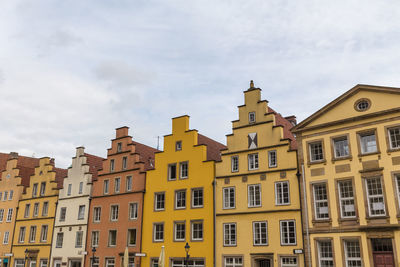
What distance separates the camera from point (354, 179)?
85.6 ft

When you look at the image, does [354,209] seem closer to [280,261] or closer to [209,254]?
[280,261]

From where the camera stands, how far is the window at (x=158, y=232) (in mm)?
34156

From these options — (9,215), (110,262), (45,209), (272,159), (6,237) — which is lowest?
(110,262)

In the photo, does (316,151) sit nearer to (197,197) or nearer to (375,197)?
(375,197)

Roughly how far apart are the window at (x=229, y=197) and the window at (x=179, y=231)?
4211 mm

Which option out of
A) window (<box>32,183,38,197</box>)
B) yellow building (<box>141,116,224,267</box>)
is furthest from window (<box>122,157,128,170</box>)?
window (<box>32,183,38,197</box>)

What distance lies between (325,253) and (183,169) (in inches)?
531

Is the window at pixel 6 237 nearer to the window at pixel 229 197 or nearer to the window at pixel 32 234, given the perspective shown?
the window at pixel 32 234

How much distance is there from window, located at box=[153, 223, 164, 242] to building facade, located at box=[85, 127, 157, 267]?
5.02 feet

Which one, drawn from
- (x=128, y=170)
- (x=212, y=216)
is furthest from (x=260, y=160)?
(x=128, y=170)

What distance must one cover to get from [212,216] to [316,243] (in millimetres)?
8376

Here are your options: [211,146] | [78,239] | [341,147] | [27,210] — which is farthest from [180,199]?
[27,210]

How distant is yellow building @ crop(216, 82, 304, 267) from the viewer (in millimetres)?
28311

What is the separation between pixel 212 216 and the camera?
104ft
